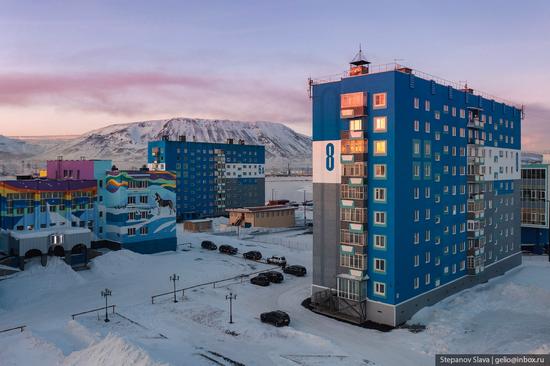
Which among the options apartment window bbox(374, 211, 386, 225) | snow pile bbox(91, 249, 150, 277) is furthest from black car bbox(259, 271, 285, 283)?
snow pile bbox(91, 249, 150, 277)

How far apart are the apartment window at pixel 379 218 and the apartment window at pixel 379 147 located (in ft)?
21.4

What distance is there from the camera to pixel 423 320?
4888 centimetres

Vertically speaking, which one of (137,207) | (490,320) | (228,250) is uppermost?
(137,207)

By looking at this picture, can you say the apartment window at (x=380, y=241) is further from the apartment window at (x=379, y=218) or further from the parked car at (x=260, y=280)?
the parked car at (x=260, y=280)

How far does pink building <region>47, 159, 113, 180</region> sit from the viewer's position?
8394 centimetres

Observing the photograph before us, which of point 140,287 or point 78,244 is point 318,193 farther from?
point 78,244

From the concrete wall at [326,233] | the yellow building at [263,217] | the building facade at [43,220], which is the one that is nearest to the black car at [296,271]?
the concrete wall at [326,233]

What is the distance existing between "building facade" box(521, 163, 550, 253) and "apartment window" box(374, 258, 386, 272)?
55.6m

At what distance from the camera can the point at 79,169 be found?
87625mm

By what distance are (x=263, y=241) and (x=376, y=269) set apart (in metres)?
57.8

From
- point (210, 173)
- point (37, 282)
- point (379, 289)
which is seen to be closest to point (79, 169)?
point (37, 282)

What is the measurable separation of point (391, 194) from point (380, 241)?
17.5 feet

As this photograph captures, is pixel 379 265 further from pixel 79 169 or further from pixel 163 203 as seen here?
pixel 79 169

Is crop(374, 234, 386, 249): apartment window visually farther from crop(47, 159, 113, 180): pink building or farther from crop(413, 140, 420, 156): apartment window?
crop(47, 159, 113, 180): pink building
